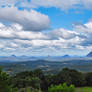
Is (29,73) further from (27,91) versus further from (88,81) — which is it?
(27,91)

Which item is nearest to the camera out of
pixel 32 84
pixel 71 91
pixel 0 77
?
pixel 0 77

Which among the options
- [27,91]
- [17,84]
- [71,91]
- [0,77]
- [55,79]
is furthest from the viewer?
[55,79]

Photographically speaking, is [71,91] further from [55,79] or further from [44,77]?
[44,77]

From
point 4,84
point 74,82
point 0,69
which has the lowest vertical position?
point 74,82

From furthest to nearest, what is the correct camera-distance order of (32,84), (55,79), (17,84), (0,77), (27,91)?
(55,79) → (17,84) → (32,84) → (27,91) → (0,77)

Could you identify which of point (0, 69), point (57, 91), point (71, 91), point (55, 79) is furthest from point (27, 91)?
point (55, 79)

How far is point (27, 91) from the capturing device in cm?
3067

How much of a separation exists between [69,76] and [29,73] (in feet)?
45.7

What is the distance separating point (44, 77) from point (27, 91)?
24.8 m

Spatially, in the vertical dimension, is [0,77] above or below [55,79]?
above

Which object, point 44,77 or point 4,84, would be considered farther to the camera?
point 44,77

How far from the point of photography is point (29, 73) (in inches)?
2228

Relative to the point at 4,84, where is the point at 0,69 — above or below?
above

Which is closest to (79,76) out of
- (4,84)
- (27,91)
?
(27,91)
